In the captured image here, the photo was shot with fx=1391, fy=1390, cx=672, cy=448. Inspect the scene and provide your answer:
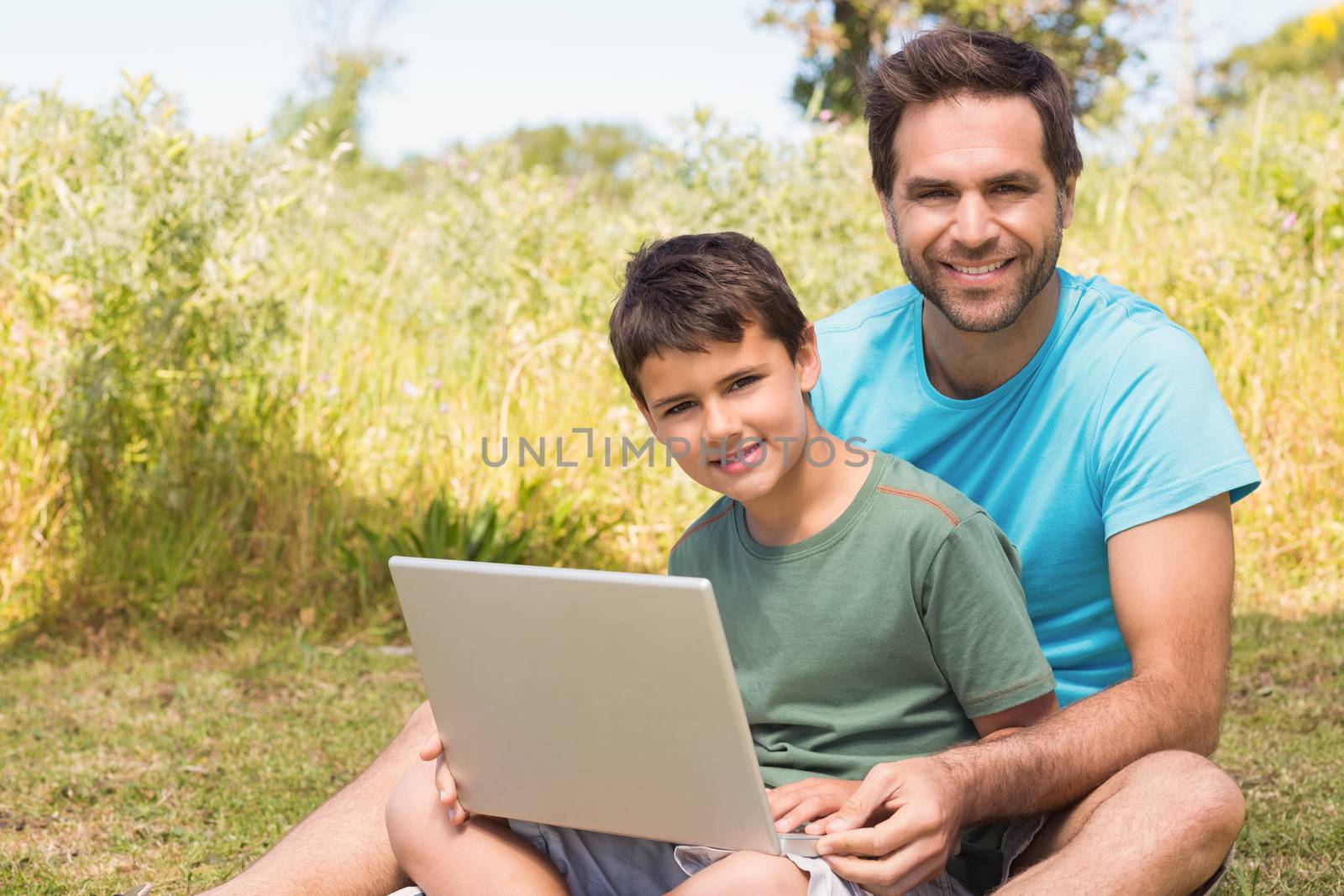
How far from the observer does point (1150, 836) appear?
68.8 inches

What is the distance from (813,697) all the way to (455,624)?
1.79ft

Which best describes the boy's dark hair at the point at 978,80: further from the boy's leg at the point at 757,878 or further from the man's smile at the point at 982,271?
the boy's leg at the point at 757,878

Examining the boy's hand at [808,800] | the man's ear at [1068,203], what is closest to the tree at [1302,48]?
the man's ear at [1068,203]

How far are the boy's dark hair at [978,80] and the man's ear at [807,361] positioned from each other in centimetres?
46

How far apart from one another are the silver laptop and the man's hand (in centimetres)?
9

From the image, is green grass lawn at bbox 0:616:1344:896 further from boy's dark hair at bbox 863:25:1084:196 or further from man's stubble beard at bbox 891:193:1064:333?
boy's dark hair at bbox 863:25:1084:196

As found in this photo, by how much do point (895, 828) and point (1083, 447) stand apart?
0.83 m

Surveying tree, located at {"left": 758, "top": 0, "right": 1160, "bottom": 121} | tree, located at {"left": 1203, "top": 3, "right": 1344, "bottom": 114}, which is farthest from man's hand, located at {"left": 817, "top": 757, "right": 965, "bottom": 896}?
tree, located at {"left": 1203, "top": 3, "right": 1344, "bottom": 114}

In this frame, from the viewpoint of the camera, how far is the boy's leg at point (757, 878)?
1.70 m

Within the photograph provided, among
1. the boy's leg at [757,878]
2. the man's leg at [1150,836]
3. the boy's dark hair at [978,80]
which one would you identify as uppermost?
the boy's dark hair at [978,80]

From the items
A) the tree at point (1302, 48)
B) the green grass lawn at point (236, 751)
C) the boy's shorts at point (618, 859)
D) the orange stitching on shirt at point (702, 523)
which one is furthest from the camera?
the tree at point (1302, 48)

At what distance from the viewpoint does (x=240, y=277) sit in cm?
452

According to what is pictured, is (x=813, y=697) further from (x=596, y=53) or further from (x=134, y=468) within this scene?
(x=596, y=53)

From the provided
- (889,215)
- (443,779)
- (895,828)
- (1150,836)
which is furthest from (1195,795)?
(889,215)
